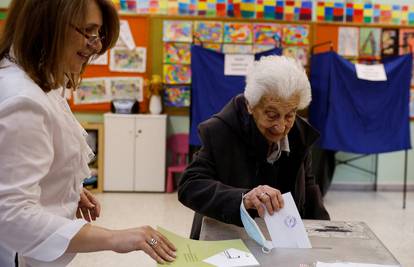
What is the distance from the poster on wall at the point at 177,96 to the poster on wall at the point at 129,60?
0.37 metres

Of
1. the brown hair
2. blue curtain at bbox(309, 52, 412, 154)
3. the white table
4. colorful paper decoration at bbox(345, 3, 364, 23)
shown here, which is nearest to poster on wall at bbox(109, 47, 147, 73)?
blue curtain at bbox(309, 52, 412, 154)

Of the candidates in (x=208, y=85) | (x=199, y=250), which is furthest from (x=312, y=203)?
(x=208, y=85)

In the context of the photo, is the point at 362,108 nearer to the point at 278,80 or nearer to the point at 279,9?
the point at 279,9

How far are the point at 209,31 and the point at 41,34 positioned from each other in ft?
13.3

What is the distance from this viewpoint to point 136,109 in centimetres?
485

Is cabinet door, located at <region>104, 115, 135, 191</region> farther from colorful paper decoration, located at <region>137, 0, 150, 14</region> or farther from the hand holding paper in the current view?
the hand holding paper

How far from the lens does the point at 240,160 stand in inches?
66.2

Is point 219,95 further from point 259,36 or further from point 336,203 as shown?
point 336,203

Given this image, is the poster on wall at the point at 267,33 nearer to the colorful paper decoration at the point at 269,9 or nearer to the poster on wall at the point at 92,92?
the colorful paper decoration at the point at 269,9

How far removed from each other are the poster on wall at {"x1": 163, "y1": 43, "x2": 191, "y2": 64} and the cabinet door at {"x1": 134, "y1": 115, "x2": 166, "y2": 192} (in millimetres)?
636

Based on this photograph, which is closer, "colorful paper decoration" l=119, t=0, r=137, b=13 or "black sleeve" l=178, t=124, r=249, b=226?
"black sleeve" l=178, t=124, r=249, b=226

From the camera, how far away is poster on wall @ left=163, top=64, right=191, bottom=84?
489 cm

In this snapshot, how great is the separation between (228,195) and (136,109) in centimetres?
350

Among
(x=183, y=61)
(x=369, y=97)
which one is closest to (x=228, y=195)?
(x=369, y=97)
